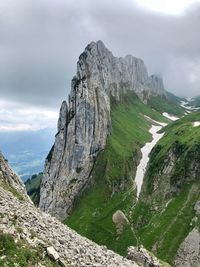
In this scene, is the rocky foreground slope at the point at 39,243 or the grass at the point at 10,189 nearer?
the rocky foreground slope at the point at 39,243

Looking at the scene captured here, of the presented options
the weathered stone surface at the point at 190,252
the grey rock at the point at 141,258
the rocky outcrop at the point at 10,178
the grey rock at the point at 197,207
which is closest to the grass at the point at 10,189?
the rocky outcrop at the point at 10,178

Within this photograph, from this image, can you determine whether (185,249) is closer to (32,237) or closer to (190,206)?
(190,206)

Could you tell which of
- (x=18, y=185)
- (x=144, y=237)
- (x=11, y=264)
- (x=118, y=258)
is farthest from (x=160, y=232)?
(x=11, y=264)

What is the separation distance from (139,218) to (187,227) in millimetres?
29088

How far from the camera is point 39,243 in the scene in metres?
37.8

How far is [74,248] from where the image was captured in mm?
40625

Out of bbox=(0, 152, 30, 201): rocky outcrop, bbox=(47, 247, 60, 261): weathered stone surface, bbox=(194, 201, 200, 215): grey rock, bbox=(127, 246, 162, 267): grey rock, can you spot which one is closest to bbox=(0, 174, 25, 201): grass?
bbox=(0, 152, 30, 201): rocky outcrop

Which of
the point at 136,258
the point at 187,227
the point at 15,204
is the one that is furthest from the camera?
the point at 187,227

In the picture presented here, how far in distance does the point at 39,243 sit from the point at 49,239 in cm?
196

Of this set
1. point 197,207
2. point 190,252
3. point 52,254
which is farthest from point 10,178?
point 197,207

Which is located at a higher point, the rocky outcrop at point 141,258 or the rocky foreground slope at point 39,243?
the rocky foreground slope at point 39,243

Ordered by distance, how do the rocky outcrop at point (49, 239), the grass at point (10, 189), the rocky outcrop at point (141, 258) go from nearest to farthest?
the rocky outcrop at point (49, 239), the grass at point (10, 189), the rocky outcrop at point (141, 258)

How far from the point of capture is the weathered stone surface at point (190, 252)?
159m

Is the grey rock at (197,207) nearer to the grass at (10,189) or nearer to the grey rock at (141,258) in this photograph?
the grey rock at (141,258)
